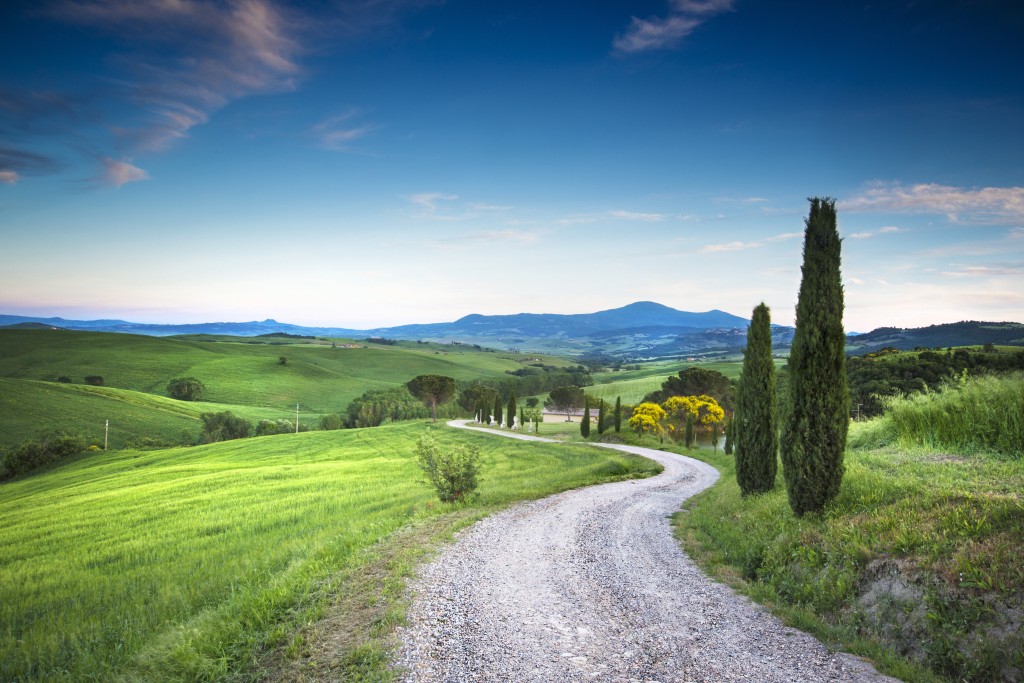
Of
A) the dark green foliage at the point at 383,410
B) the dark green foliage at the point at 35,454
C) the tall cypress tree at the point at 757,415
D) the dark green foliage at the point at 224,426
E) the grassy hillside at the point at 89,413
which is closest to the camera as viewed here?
the tall cypress tree at the point at 757,415

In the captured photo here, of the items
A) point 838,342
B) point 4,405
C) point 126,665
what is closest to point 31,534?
point 126,665

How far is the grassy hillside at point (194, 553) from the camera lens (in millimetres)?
A: 8203

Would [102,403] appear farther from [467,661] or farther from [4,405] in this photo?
[467,661]

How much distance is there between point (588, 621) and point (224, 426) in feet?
280

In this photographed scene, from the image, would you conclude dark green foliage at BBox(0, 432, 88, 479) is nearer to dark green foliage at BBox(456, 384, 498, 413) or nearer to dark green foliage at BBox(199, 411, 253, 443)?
A: dark green foliage at BBox(199, 411, 253, 443)

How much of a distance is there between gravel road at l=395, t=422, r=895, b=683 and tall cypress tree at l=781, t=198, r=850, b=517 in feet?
11.4

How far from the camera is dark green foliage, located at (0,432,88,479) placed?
54.4m

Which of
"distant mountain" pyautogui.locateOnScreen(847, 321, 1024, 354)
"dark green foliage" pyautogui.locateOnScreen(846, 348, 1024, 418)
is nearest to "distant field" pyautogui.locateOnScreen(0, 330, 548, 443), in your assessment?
"dark green foliage" pyautogui.locateOnScreen(846, 348, 1024, 418)

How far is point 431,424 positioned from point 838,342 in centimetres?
5754

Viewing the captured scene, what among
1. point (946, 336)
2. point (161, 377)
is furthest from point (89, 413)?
point (946, 336)

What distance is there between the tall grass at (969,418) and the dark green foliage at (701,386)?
5928cm

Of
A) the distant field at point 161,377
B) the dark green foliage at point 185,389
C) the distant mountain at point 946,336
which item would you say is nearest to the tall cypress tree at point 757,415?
the distant mountain at point 946,336

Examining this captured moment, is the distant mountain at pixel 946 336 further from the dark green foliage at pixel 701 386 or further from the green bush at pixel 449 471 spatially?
the green bush at pixel 449 471

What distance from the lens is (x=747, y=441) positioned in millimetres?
16797
